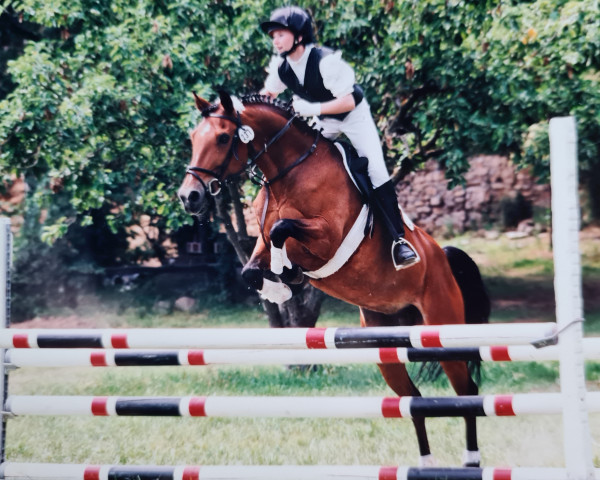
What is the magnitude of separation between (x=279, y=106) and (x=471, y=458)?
2243mm

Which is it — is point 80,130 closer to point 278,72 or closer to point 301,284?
point 278,72

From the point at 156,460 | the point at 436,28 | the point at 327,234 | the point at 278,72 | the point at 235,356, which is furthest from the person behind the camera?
the point at 436,28

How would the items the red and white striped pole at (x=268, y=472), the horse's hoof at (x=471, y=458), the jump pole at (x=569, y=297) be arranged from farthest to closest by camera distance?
the horse's hoof at (x=471, y=458)
the red and white striped pole at (x=268, y=472)
the jump pole at (x=569, y=297)

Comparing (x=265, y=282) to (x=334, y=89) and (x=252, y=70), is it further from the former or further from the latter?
(x=252, y=70)

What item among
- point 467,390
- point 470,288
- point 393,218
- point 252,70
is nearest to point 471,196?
point 252,70

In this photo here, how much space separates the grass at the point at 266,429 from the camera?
4.04 m

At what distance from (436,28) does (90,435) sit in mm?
4550

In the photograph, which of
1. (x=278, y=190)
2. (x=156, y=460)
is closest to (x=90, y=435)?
(x=156, y=460)

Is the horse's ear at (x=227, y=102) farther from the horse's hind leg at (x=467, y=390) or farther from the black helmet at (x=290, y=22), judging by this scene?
the horse's hind leg at (x=467, y=390)

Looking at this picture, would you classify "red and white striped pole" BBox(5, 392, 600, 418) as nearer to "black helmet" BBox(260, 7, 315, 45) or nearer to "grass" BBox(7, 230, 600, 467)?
"grass" BBox(7, 230, 600, 467)

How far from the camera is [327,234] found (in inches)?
127

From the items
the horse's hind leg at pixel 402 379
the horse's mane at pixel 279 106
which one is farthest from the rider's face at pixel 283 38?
the horse's hind leg at pixel 402 379

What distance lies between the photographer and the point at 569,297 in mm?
2236

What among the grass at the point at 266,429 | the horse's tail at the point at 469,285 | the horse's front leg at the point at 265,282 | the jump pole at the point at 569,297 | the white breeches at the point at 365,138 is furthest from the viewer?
the horse's tail at the point at 469,285
